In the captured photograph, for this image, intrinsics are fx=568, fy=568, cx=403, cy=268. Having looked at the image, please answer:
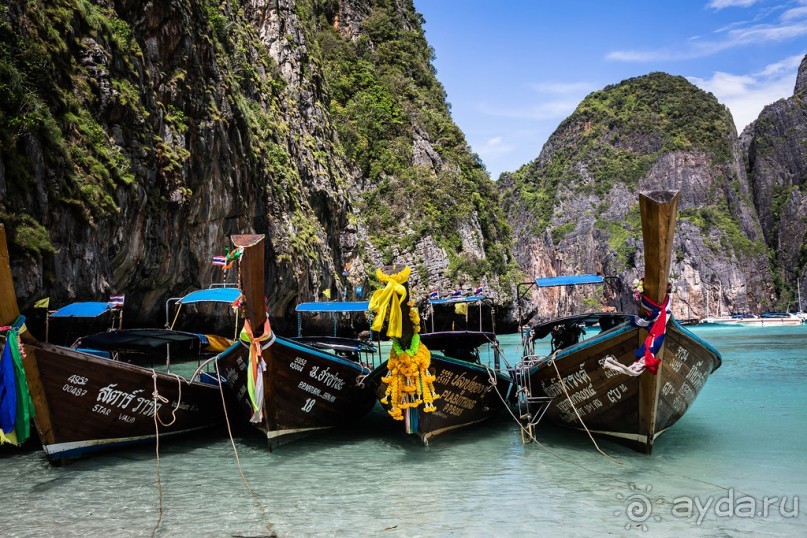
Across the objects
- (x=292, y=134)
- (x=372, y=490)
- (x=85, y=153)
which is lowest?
(x=372, y=490)

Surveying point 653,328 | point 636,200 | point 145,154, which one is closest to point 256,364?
point 653,328

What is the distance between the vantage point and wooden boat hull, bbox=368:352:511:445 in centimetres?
865

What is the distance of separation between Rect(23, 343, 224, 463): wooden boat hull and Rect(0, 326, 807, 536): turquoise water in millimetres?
297

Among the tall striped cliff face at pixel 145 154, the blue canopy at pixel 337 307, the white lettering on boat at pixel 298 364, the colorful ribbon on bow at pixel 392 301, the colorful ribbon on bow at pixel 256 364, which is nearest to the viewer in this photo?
the colorful ribbon on bow at pixel 256 364

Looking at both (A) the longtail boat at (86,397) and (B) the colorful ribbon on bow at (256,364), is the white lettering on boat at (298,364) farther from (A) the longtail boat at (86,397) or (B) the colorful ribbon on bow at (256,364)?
(A) the longtail boat at (86,397)

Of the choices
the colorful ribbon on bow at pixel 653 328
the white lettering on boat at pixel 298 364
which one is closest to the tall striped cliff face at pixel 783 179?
the colorful ribbon on bow at pixel 653 328

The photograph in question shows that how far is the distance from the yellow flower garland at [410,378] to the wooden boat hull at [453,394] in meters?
0.30

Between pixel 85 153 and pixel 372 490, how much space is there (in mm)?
10839

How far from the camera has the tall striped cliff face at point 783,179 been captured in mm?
89125

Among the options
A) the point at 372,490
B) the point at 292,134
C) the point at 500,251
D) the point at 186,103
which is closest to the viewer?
the point at 372,490

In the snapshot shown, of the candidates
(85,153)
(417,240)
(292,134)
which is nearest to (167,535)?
(85,153)

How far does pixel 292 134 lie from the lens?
29.3 meters

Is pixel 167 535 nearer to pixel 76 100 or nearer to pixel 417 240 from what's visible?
pixel 76 100

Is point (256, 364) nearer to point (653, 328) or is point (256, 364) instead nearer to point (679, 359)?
point (653, 328)
